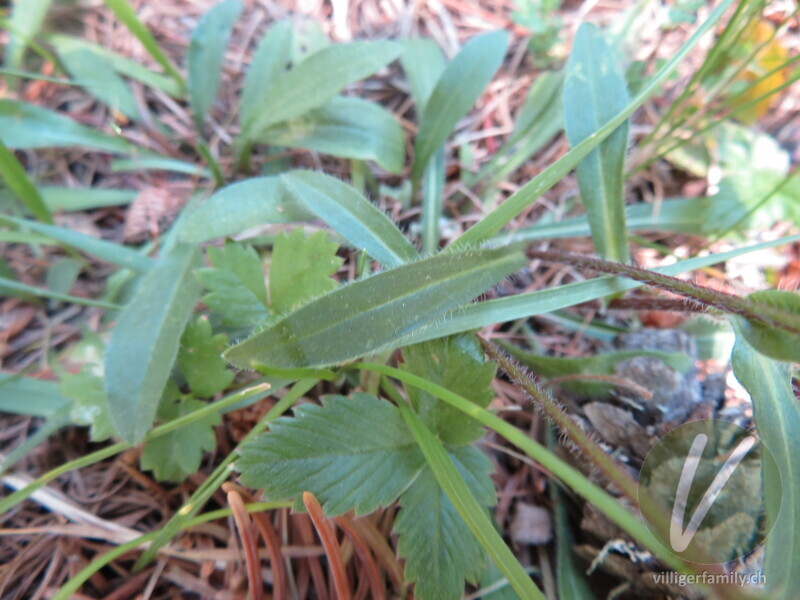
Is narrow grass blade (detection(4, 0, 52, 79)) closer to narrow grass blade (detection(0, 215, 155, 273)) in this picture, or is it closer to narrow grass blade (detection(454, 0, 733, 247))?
narrow grass blade (detection(0, 215, 155, 273))

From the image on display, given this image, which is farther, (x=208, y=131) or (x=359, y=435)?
(x=208, y=131)

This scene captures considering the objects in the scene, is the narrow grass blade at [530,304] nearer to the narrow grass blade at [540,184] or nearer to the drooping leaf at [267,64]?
the narrow grass blade at [540,184]

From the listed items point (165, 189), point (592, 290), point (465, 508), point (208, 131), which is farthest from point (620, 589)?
point (208, 131)

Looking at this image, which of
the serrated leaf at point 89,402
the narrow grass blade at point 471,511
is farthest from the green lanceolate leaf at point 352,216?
the serrated leaf at point 89,402

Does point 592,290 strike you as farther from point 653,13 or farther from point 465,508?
point 653,13

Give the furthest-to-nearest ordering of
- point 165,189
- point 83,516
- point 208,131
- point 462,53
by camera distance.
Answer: point 208,131 → point 165,189 → point 462,53 → point 83,516
